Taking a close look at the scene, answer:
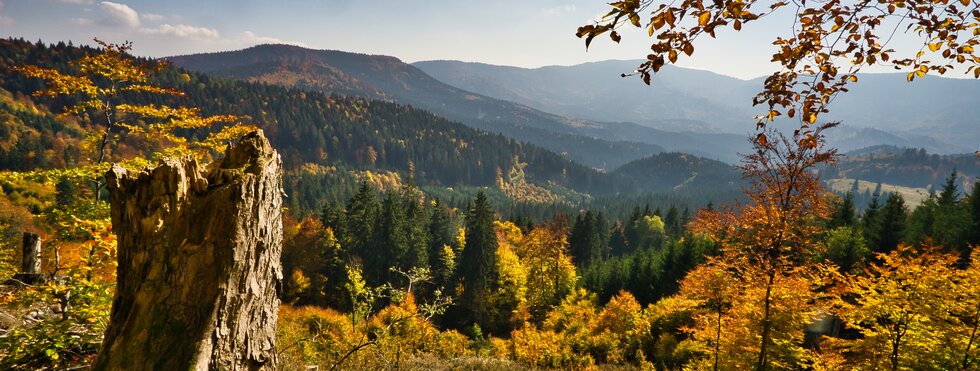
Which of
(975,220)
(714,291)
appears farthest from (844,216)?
(714,291)

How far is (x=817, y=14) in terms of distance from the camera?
3.14 metres

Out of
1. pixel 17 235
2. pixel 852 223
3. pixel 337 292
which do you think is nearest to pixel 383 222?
pixel 337 292

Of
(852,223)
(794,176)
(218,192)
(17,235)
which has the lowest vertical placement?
(17,235)

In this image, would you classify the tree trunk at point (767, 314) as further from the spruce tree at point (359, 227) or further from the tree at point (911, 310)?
the spruce tree at point (359, 227)

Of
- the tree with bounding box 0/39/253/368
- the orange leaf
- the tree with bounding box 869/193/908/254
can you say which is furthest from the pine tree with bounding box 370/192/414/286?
the orange leaf

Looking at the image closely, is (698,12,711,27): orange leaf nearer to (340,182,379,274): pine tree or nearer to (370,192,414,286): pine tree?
(370,192,414,286): pine tree

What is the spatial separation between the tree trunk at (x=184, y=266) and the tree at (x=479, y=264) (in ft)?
124

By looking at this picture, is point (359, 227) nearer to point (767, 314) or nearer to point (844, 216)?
point (767, 314)

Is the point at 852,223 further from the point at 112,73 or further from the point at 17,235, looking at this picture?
the point at 17,235

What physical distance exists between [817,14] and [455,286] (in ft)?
142

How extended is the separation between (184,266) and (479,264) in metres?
38.6

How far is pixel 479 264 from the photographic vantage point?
4122 cm

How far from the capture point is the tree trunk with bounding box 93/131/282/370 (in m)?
3.21

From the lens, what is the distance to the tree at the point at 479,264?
1599 inches
